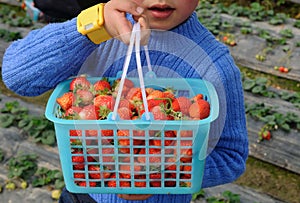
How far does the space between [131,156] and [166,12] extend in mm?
402

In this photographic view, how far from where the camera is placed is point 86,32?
1427mm

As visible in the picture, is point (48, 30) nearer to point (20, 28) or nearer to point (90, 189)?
point (90, 189)

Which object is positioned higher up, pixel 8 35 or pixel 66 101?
pixel 66 101

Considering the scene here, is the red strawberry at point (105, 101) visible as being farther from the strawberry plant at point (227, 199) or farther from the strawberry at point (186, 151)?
the strawberry plant at point (227, 199)

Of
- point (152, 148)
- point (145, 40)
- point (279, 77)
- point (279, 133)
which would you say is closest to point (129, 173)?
point (152, 148)

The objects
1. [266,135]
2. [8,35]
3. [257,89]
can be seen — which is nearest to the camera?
[266,135]

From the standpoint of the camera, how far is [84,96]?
134 cm

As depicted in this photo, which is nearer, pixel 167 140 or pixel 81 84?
pixel 167 140

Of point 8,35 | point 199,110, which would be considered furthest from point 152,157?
point 8,35

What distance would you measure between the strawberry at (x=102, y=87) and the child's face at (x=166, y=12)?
0.65 feet

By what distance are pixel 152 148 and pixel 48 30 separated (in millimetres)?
508

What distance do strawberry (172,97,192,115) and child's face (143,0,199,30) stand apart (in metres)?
0.25

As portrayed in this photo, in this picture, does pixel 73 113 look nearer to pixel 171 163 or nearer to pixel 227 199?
pixel 171 163

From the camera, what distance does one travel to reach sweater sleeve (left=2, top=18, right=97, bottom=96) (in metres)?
1.51
